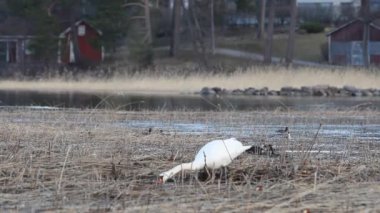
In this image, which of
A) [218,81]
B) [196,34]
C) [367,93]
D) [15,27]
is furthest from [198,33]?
[367,93]

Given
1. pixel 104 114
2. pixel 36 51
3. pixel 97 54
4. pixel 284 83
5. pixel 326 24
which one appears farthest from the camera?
pixel 326 24

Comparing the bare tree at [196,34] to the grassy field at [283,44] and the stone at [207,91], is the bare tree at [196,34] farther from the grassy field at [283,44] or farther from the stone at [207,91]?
the stone at [207,91]

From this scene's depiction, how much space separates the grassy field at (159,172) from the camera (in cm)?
651

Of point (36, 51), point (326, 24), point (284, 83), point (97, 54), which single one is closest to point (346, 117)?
point (284, 83)

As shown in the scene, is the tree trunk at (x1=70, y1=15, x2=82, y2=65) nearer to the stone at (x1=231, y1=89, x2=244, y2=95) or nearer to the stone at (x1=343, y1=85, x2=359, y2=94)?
the stone at (x1=231, y1=89, x2=244, y2=95)

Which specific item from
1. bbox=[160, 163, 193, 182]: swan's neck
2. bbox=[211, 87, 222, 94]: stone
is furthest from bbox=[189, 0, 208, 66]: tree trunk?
bbox=[160, 163, 193, 182]: swan's neck

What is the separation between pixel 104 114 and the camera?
57.3 ft

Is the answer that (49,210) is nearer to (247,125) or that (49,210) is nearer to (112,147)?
(112,147)

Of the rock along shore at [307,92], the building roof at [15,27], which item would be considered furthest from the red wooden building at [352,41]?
the rock along shore at [307,92]

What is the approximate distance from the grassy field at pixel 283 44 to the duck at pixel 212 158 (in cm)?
5748

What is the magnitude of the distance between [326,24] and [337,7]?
3.37 metres

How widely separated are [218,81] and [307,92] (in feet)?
15.2

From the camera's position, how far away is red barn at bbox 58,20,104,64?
55278mm

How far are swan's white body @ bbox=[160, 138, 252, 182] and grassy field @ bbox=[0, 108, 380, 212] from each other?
0.11m
